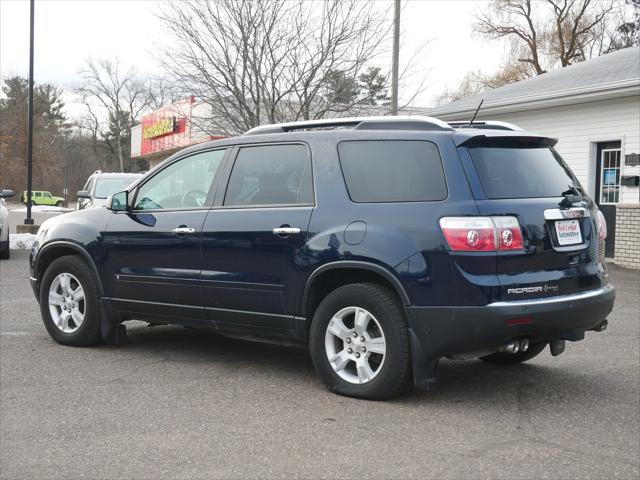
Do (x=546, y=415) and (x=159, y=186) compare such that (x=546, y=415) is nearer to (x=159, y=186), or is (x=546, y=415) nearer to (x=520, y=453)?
(x=520, y=453)

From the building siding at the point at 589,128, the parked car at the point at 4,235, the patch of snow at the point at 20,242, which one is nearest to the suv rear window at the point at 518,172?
the building siding at the point at 589,128

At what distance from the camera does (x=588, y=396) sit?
5.43m

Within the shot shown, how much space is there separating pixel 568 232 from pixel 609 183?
1225 centimetres

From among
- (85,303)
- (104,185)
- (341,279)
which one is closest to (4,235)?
(104,185)

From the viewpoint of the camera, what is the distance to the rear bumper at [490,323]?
4.79 m

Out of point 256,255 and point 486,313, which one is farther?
point 256,255

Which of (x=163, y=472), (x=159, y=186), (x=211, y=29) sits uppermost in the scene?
(x=211, y=29)

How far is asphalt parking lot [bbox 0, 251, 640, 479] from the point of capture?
4.02m

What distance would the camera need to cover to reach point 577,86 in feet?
54.3

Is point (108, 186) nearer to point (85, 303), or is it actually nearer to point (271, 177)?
point (85, 303)

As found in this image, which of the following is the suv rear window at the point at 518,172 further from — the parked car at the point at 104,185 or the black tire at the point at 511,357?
the parked car at the point at 104,185

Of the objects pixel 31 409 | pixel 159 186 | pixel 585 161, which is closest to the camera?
pixel 31 409

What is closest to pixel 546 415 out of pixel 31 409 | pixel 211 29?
pixel 31 409

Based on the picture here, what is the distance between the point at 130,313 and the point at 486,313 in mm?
3191
